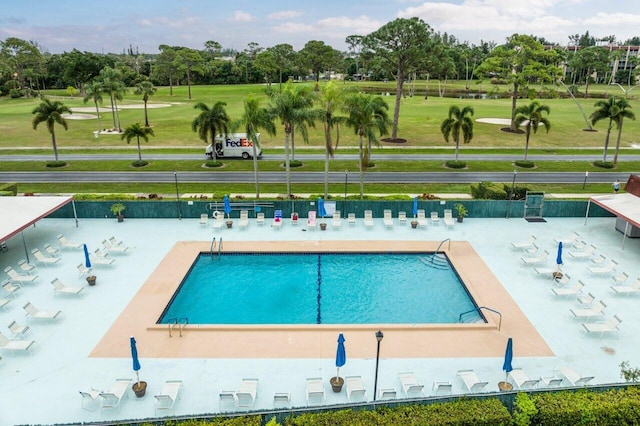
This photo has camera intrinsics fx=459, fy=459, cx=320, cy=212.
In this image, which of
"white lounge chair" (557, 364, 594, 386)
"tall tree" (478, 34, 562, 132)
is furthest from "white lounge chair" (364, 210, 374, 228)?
"tall tree" (478, 34, 562, 132)

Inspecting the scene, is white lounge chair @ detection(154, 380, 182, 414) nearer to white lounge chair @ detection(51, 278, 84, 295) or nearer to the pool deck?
the pool deck

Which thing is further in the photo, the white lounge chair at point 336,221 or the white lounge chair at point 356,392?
the white lounge chair at point 336,221

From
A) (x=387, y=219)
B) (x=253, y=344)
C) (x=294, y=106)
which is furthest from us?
(x=294, y=106)

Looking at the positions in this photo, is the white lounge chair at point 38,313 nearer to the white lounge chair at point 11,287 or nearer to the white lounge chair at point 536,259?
the white lounge chair at point 11,287

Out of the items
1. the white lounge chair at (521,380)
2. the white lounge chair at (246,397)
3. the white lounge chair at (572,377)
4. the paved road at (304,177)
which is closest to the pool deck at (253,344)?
the white lounge chair at (246,397)

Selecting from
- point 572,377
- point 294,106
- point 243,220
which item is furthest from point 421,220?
point 572,377

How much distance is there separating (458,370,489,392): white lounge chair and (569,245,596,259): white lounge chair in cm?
1220

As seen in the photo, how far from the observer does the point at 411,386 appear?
1398 centimetres

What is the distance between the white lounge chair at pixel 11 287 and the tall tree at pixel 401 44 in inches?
1738

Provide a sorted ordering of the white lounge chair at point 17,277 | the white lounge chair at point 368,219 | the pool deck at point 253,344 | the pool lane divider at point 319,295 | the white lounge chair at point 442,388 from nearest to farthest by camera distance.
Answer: the white lounge chair at point 442,388 < the pool deck at point 253,344 < the pool lane divider at point 319,295 < the white lounge chair at point 17,277 < the white lounge chair at point 368,219

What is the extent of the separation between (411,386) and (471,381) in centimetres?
197

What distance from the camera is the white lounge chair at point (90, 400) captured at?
13.5m

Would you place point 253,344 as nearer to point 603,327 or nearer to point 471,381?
point 471,381

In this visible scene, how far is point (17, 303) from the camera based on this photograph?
63.8 ft
